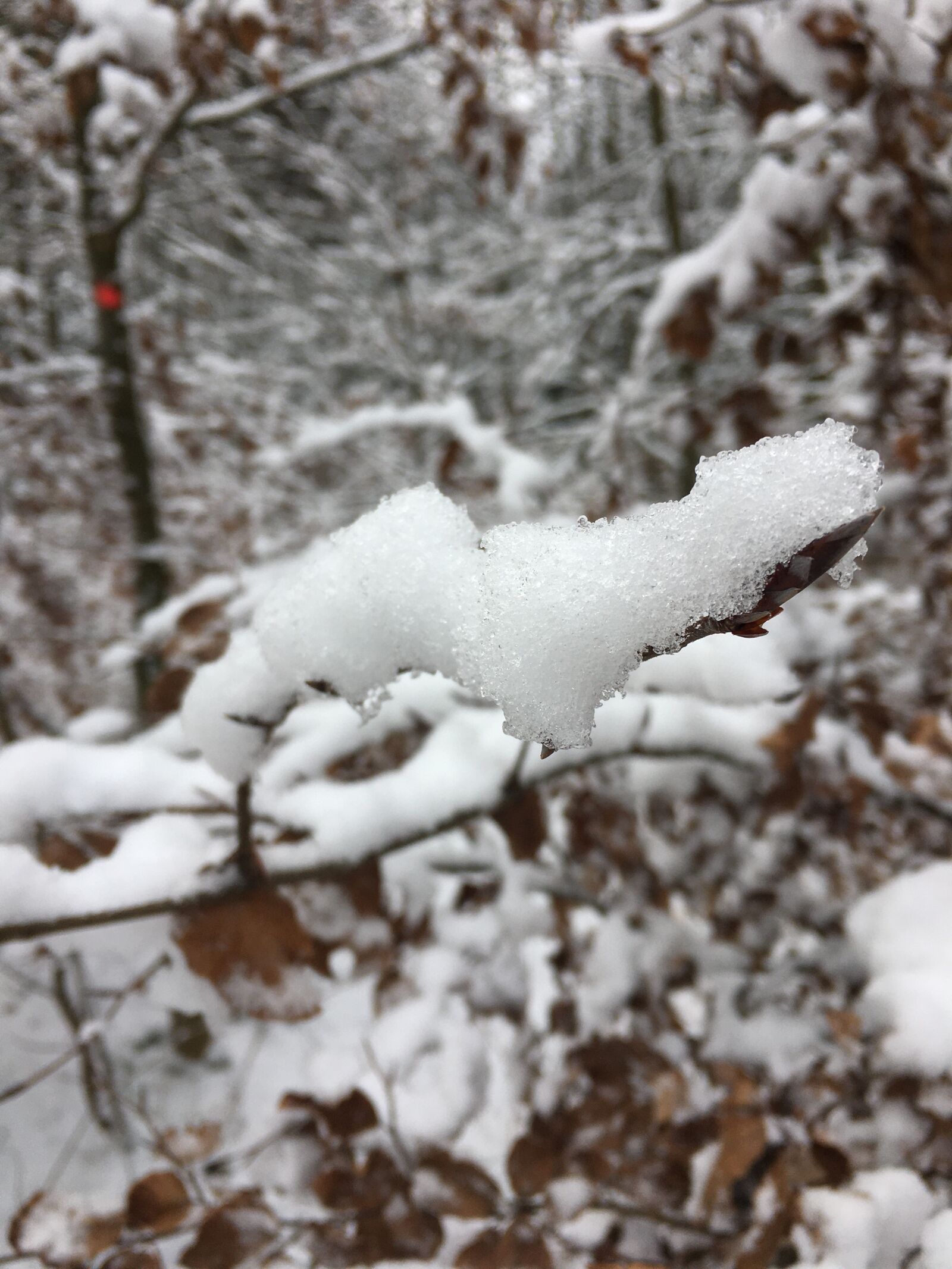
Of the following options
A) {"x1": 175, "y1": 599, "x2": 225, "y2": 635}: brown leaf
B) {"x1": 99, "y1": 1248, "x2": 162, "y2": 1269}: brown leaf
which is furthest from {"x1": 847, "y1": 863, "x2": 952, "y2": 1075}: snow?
{"x1": 175, "y1": 599, "x2": 225, "y2": 635}: brown leaf

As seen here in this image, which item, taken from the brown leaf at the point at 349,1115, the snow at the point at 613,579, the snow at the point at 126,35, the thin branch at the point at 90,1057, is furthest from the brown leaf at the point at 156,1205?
the snow at the point at 126,35

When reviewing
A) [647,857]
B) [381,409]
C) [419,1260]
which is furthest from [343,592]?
[381,409]

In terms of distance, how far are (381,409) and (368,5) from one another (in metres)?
2.95

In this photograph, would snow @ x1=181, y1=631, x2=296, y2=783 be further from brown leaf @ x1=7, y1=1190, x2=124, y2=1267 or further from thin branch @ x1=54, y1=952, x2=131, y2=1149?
thin branch @ x1=54, y1=952, x2=131, y2=1149

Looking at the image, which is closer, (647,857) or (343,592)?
(343,592)

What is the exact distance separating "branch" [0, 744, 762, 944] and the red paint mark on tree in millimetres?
2751

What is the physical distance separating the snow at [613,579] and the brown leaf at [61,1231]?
2.48ft

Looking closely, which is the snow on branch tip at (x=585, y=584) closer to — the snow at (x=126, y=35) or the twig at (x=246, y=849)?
the twig at (x=246, y=849)

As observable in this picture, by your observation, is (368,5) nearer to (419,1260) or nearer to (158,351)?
(158,351)

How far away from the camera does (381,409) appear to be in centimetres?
224

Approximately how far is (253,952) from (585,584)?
0.47 metres

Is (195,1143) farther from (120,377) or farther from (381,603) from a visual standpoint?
(120,377)

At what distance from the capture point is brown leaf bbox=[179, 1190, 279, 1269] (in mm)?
643

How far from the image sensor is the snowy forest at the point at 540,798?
414 mm
